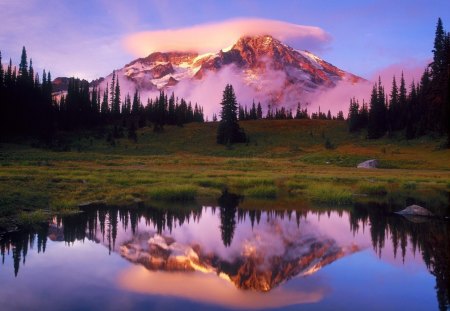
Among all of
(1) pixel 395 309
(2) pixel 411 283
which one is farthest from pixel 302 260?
(1) pixel 395 309

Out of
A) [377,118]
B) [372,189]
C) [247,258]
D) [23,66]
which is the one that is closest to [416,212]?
[372,189]

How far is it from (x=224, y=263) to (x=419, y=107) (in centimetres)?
9365

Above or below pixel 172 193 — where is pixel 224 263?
below

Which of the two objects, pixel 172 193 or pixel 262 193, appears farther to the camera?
pixel 262 193

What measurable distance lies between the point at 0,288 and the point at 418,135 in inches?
3594

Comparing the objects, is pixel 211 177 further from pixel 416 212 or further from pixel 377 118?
pixel 377 118

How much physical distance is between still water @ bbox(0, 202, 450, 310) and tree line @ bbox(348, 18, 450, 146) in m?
52.3

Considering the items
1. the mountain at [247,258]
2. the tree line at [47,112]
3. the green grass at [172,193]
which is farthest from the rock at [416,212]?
the tree line at [47,112]

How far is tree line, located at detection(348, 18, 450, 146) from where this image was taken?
73.6 meters

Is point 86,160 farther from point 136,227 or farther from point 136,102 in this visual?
point 136,102

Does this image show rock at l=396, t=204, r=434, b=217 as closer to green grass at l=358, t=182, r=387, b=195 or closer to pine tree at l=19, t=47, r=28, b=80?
green grass at l=358, t=182, r=387, b=195

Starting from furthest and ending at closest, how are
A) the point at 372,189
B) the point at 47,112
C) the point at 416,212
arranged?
the point at 47,112 < the point at 372,189 < the point at 416,212

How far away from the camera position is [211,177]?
46156mm

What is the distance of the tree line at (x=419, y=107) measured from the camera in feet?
241
